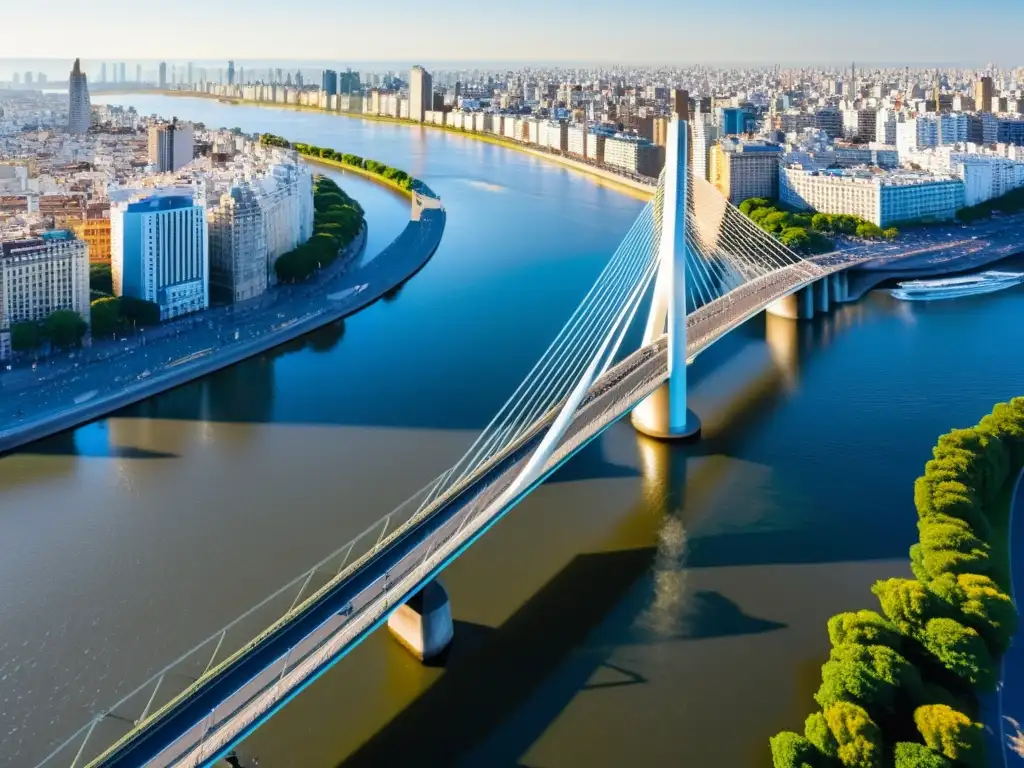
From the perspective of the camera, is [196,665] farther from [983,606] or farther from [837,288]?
[837,288]

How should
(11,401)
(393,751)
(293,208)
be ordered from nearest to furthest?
(393,751), (11,401), (293,208)

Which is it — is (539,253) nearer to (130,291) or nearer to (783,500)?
(130,291)

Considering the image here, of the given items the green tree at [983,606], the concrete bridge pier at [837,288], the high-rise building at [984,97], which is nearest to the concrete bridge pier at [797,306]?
the concrete bridge pier at [837,288]

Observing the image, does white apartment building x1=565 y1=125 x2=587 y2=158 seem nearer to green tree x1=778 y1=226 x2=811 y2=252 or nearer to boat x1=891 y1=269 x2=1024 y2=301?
green tree x1=778 y1=226 x2=811 y2=252

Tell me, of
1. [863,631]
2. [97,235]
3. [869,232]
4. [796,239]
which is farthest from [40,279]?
[869,232]

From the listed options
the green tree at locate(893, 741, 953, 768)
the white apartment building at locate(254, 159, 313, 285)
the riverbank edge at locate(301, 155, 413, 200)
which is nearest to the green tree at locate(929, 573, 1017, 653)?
the green tree at locate(893, 741, 953, 768)

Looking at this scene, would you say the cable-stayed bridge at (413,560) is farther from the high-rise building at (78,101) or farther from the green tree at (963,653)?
the high-rise building at (78,101)

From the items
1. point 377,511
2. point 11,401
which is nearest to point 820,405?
point 377,511
